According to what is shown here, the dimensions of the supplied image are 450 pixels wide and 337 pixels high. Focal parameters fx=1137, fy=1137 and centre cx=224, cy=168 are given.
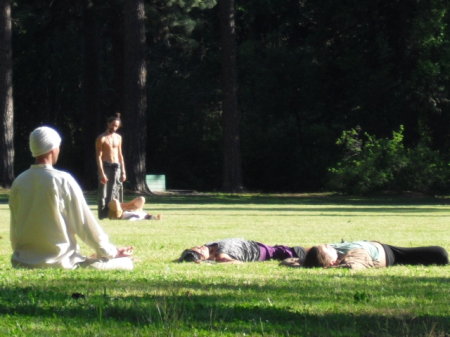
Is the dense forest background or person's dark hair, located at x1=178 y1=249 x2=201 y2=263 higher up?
the dense forest background

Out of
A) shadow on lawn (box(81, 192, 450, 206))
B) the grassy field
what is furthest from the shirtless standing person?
shadow on lawn (box(81, 192, 450, 206))

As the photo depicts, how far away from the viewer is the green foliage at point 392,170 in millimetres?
40469

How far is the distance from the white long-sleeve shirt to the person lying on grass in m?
1.88

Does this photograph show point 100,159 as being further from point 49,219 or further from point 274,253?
point 49,219

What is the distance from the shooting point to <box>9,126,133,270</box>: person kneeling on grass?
10250 millimetres

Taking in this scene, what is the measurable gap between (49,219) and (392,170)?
31.5m

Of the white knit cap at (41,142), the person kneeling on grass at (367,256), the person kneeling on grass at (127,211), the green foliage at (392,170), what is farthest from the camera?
the green foliage at (392,170)

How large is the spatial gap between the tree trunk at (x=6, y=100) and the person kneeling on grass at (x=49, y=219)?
108 ft

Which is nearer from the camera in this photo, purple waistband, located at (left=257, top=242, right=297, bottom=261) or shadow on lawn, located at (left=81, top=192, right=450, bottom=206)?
purple waistband, located at (left=257, top=242, right=297, bottom=261)

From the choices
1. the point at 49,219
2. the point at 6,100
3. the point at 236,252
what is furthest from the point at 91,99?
the point at 49,219

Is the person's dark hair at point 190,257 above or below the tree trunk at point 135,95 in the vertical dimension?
below

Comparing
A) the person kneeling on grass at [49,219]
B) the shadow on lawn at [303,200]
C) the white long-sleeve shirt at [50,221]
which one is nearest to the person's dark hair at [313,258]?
the person kneeling on grass at [49,219]

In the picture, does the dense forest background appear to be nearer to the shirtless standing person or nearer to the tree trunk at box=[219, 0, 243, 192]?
the tree trunk at box=[219, 0, 243, 192]

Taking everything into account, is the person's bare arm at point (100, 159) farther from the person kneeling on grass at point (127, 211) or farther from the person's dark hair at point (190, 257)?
the person's dark hair at point (190, 257)
